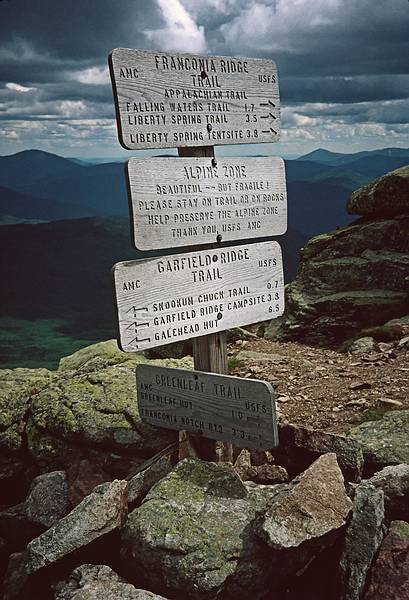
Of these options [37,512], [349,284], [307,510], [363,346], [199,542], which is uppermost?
[349,284]

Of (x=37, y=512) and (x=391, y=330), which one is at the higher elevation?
(x=391, y=330)

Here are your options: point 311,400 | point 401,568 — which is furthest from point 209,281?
point 311,400

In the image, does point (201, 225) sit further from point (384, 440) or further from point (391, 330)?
point (391, 330)

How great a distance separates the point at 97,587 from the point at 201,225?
362 cm

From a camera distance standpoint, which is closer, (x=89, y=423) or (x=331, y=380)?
(x=89, y=423)

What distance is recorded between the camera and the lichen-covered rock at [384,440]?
744 centimetres

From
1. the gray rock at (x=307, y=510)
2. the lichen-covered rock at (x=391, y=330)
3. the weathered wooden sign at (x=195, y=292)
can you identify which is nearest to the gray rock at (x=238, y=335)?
the lichen-covered rock at (x=391, y=330)

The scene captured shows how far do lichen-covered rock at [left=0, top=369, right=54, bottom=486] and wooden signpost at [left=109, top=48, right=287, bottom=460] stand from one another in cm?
280

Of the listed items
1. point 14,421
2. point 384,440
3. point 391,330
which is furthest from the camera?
point 391,330

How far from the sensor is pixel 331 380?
11094mm

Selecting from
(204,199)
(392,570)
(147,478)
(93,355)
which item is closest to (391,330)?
(93,355)

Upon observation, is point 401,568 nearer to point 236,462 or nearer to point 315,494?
point 315,494

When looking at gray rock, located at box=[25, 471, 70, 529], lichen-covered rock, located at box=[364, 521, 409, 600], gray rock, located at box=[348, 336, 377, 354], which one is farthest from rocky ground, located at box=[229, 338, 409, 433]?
gray rock, located at box=[25, 471, 70, 529]

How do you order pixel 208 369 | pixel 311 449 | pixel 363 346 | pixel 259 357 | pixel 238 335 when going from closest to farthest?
pixel 311 449 → pixel 208 369 → pixel 259 357 → pixel 363 346 → pixel 238 335
